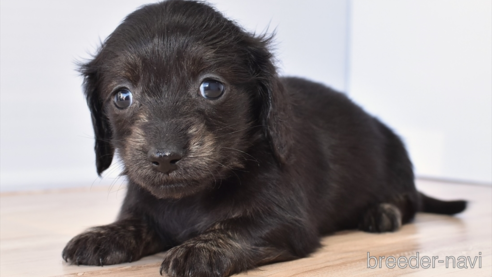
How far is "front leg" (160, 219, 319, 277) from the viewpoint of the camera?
97.7 inches

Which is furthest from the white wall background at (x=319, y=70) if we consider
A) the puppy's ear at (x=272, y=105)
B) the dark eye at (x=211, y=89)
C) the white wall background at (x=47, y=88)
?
the dark eye at (x=211, y=89)

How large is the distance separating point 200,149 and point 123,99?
0.65 m

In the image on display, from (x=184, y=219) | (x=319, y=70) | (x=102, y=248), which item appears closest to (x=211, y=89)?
(x=184, y=219)

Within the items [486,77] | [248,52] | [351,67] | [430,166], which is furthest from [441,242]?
[351,67]

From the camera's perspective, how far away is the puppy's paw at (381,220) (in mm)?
3932

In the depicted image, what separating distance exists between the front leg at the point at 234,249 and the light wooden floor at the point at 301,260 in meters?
0.07

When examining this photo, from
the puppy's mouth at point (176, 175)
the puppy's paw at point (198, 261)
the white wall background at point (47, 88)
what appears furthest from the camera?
the white wall background at point (47, 88)

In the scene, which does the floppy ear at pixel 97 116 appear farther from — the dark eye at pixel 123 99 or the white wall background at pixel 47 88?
the white wall background at pixel 47 88

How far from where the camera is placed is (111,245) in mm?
2949

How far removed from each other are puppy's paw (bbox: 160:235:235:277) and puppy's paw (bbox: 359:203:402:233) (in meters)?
1.63

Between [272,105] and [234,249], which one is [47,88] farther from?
[234,249]

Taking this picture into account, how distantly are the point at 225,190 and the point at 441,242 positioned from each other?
4.73 feet

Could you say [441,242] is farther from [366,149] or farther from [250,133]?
[250,133]

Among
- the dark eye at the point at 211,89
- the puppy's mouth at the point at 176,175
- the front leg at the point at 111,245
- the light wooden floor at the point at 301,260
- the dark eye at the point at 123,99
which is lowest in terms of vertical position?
the light wooden floor at the point at 301,260
